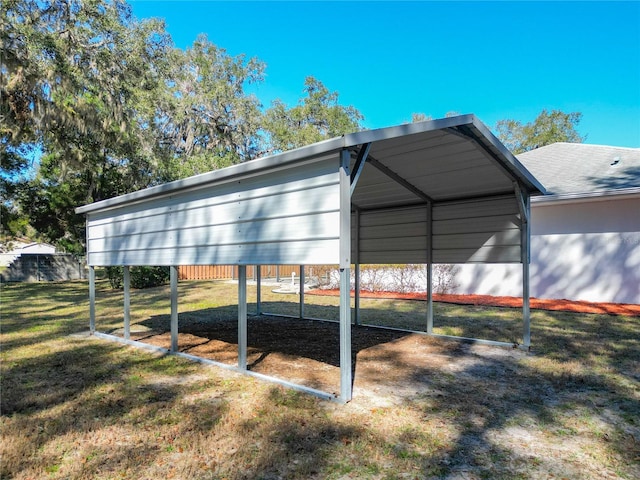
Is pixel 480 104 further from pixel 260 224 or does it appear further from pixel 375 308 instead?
pixel 260 224

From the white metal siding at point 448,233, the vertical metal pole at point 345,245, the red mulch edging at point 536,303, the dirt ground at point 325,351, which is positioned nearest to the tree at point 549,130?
the red mulch edging at point 536,303

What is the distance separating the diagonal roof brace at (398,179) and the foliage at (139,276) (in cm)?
1328

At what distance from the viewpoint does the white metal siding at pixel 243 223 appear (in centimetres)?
382

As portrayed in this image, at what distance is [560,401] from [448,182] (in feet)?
10.5

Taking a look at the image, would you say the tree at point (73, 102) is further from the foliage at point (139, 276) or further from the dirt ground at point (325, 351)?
the dirt ground at point (325, 351)

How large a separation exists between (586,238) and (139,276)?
1550cm

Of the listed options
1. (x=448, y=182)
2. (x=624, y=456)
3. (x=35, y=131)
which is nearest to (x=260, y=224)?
(x=448, y=182)

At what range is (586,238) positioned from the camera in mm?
10734

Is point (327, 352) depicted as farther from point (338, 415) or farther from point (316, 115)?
point (316, 115)

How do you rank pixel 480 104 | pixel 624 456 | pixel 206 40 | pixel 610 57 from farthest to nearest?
1. pixel 480 104
2. pixel 206 40
3. pixel 610 57
4. pixel 624 456

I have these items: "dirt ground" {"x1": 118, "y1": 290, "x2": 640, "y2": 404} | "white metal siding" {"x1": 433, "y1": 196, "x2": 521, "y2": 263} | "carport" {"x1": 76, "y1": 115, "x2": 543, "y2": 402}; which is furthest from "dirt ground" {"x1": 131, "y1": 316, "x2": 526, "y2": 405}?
"white metal siding" {"x1": 433, "y1": 196, "x2": 521, "y2": 263}

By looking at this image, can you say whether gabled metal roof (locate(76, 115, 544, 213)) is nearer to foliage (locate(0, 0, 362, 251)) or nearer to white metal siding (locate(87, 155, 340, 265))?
white metal siding (locate(87, 155, 340, 265))

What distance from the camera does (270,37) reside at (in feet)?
72.6

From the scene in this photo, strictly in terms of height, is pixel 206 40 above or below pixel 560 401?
above
